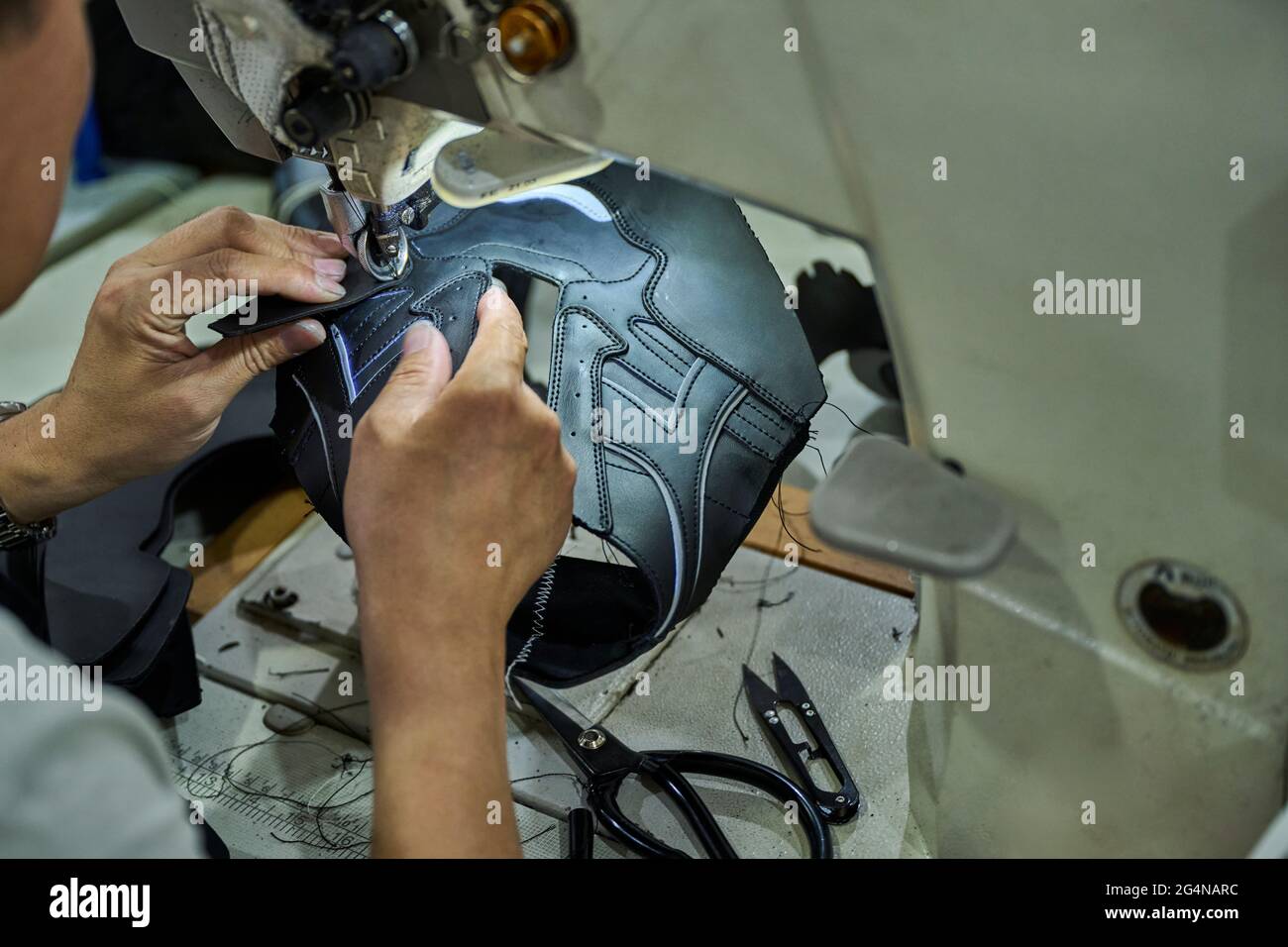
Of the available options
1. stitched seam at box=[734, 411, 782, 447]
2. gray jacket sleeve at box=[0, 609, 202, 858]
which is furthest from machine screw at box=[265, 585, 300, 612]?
gray jacket sleeve at box=[0, 609, 202, 858]

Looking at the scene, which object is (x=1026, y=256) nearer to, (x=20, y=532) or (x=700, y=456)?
(x=700, y=456)

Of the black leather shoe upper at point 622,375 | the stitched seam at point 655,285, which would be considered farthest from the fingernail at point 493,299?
the stitched seam at point 655,285

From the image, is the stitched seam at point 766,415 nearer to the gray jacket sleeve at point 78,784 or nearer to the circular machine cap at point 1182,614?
the circular machine cap at point 1182,614

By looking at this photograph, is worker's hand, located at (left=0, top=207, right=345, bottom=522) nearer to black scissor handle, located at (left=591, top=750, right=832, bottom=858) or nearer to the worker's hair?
the worker's hair

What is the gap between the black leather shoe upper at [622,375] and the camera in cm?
95

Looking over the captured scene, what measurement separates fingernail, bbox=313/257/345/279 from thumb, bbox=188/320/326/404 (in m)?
0.05

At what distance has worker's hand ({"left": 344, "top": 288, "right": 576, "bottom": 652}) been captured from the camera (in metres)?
0.74

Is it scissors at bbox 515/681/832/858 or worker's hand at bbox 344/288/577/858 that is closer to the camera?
worker's hand at bbox 344/288/577/858

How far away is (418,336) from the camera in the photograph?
3.02ft

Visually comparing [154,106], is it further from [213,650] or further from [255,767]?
[255,767]

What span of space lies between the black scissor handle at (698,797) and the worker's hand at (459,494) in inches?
9.6

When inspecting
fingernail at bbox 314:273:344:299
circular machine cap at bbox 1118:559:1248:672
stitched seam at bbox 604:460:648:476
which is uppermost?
fingernail at bbox 314:273:344:299

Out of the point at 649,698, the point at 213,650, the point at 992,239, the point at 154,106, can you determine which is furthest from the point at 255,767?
the point at 154,106

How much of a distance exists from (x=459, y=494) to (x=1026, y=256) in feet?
1.23
